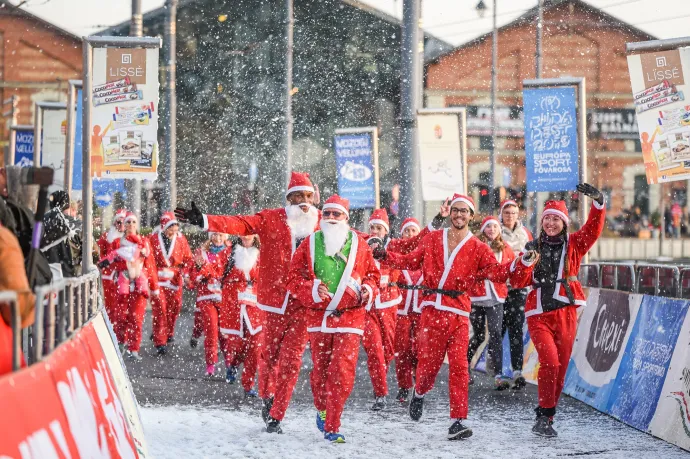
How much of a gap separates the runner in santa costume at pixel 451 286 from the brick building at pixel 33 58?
3982 centimetres

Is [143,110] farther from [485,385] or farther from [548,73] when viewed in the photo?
[548,73]

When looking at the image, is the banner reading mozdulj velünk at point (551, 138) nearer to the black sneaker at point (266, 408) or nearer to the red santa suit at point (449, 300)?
the red santa suit at point (449, 300)

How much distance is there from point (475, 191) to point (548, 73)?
7.43 m

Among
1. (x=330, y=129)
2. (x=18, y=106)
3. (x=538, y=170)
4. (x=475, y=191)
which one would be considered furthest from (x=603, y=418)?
(x=18, y=106)

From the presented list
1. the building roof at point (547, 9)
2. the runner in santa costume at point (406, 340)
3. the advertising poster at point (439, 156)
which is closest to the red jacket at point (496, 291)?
the runner in santa costume at point (406, 340)

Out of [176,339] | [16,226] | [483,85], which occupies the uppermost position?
[483,85]

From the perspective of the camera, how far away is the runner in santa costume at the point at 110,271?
49.2 feet

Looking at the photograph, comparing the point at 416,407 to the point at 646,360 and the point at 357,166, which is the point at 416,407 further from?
the point at 357,166

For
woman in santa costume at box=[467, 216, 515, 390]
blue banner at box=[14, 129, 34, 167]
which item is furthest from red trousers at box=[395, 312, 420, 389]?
blue banner at box=[14, 129, 34, 167]

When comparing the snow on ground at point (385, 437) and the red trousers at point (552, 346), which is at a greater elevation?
the red trousers at point (552, 346)

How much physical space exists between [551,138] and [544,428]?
16.2 ft

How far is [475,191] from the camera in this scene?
150ft

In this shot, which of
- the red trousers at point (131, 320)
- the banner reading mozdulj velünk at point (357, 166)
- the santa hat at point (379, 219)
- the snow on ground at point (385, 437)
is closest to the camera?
the snow on ground at point (385, 437)

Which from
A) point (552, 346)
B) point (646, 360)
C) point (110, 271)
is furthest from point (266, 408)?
point (110, 271)
